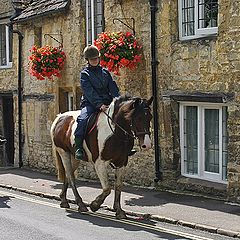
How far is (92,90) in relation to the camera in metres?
10.7

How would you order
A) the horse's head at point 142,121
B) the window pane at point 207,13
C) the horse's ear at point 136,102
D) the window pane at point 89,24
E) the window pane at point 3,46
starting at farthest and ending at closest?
the window pane at point 3,46 → the window pane at point 89,24 → the window pane at point 207,13 → the horse's ear at point 136,102 → the horse's head at point 142,121

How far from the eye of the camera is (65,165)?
11.8 metres

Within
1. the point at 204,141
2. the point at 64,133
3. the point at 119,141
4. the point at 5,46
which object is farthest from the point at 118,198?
the point at 5,46

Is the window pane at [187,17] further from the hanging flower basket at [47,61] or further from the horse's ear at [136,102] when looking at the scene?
the hanging flower basket at [47,61]

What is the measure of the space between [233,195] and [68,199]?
3.55 meters

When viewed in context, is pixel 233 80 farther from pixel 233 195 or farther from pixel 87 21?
pixel 87 21

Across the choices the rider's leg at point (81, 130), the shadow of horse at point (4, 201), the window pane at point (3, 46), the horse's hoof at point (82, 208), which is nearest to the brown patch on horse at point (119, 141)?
the rider's leg at point (81, 130)

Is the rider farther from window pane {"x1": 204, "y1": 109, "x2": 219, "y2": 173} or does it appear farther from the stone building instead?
window pane {"x1": 204, "y1": 109, "x2": 219, "y2": 173}

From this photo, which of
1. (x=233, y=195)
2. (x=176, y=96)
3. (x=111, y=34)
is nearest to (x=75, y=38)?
(x=111, y=34)

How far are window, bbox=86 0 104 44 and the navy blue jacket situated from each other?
5003 mm

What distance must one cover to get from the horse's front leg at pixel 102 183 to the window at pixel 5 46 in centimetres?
1126

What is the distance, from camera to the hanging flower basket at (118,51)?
13.3m

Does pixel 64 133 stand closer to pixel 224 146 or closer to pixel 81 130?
pixel 81 130

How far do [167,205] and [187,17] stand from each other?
170 inches
